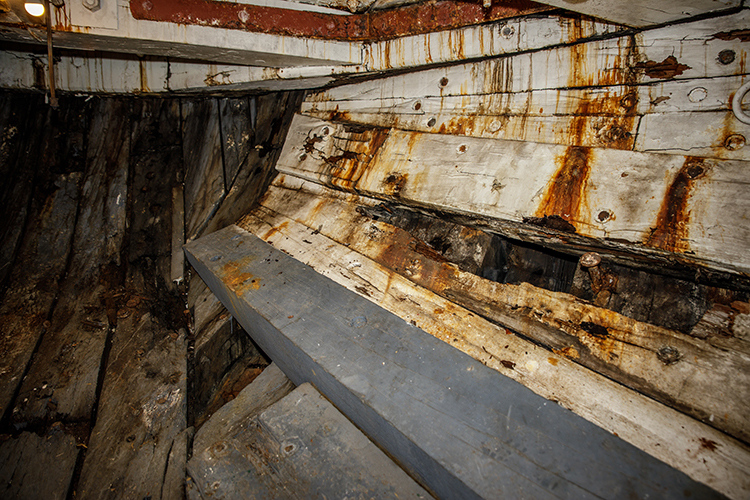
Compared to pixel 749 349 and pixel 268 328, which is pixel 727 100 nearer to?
pixel 749 349

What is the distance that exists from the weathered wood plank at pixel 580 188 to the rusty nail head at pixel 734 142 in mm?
68

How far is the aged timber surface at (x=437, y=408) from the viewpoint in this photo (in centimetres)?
106

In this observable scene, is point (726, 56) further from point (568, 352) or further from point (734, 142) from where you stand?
point (568, 352)

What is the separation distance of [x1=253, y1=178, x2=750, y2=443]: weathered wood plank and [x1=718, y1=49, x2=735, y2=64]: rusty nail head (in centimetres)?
109

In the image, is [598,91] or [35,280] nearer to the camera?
[598,91]

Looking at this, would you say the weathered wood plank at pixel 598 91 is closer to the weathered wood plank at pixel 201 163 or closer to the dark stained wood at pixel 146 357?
the weathered wood plank at pixel 201 163

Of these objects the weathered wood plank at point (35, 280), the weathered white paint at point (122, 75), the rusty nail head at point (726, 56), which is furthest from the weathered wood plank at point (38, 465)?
the rusty nail head at point (726, 56)

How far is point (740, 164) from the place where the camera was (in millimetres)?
1287

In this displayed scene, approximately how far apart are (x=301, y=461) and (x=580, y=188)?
5.68ft

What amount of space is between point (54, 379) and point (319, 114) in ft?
8.34

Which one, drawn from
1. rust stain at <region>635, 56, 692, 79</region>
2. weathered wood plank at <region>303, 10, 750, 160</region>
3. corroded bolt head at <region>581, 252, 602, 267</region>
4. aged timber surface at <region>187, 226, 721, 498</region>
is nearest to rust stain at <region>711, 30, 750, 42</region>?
weathered wood plank at <region>303, 10, 750, 160</region>

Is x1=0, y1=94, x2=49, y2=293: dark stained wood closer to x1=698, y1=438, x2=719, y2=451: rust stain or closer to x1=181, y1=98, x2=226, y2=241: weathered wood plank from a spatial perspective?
x1=181, y1=98, x2=226, y2=241: weathered wood plank

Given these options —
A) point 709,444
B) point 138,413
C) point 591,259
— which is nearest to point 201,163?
point 138,413

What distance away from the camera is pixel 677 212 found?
134cm
